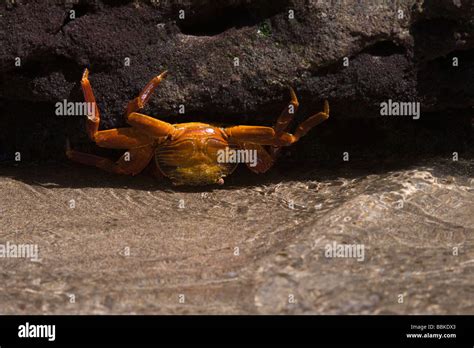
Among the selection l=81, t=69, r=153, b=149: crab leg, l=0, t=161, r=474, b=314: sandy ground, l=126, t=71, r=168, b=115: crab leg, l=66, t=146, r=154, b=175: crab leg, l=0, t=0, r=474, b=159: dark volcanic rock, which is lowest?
l=0, t=161, r=474, b=314: sandy ground

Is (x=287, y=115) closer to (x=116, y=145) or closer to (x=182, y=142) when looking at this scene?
(x=182, y=142)

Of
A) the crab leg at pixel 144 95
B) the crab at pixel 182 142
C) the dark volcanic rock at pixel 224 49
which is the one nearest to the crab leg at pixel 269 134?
the crab at pixel 182 142

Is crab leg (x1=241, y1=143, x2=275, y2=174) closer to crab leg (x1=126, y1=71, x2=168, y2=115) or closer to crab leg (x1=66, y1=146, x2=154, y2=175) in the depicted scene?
crab leg (x1=66, y1=146, x2=154, y2=175)

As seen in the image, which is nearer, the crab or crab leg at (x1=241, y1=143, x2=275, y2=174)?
the crab

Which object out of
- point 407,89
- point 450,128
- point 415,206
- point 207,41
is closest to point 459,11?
point 407,89

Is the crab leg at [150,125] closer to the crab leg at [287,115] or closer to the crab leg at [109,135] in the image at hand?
the crab leg at [109,135]

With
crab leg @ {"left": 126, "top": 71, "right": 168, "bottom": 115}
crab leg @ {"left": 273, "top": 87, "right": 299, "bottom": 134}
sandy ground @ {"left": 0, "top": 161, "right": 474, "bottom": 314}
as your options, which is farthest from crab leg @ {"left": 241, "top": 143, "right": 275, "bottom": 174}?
crab leg @ {"left": 126, "top": 71, "right": 168, "bottom": 115}
